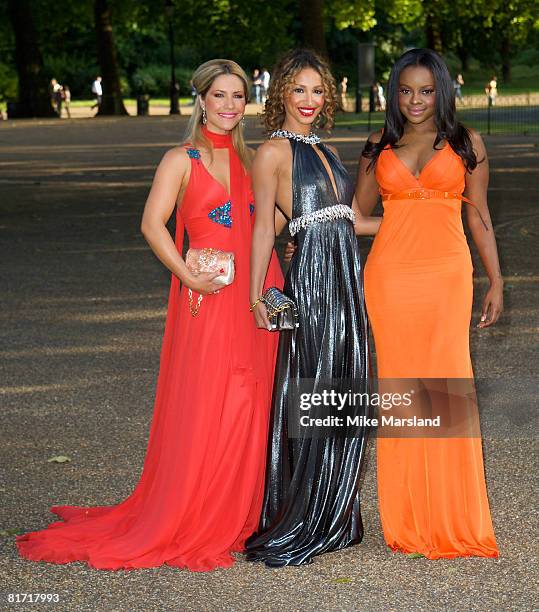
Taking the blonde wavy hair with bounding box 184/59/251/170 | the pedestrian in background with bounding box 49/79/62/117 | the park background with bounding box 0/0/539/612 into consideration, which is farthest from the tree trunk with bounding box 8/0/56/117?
the blonde wavy hair with bounding box 184/59/251/170

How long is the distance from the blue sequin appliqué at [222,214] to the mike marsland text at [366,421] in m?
0.87

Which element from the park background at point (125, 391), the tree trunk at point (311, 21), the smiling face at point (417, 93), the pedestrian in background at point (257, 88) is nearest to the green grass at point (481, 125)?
the tree trunk at point (311, 21)

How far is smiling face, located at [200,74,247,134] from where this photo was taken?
5.34m

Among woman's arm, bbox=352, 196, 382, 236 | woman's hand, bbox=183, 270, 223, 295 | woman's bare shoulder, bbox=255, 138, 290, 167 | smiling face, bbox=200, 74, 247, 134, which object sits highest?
smiling face, bbox=200, 74, 247, 134

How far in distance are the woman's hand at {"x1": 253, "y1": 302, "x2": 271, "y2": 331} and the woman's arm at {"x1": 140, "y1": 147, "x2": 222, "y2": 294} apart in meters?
0.31

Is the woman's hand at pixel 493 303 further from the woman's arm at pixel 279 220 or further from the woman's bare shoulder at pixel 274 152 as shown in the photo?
the woman's bare shoulder at pixel 274 152

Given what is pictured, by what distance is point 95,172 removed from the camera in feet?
86.7

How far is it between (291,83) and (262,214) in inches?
20.6

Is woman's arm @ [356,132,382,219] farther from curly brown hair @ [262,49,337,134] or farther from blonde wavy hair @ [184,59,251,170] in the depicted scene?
blonde wavy hair @ [184,59,251,170]

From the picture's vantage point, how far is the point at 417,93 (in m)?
5.26

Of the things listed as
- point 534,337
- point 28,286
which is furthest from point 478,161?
point 28,286

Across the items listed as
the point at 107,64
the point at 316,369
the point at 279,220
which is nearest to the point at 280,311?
the point at 316,369

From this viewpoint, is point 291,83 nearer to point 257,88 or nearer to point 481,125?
point 481,125

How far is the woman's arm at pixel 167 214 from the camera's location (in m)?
5.34
